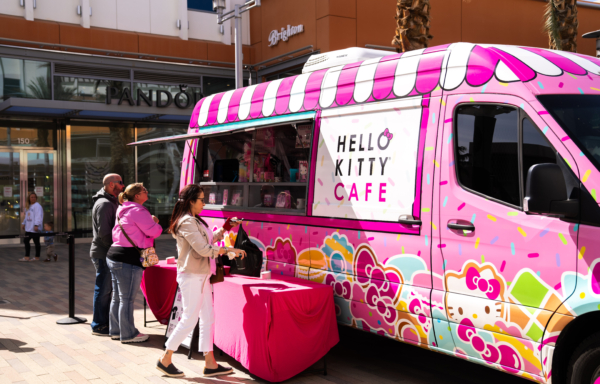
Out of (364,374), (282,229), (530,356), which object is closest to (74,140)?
(282,229)

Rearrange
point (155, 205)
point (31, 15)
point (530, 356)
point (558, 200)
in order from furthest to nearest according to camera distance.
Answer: point (155, 205), point (31, 15), point (530, 356), point (558, 200)

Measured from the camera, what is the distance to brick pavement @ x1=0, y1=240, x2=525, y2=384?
5473 millimetres

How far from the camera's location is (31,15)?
53.4 feet

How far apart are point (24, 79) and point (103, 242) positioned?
37.7 ft

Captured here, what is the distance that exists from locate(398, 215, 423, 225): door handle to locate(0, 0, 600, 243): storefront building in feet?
35.5

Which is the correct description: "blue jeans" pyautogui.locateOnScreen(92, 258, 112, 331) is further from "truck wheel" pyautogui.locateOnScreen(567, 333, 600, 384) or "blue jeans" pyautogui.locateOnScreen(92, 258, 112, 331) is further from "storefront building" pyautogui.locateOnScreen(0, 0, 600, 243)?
"storefront building" pyautogui.locateOnScreen(0, 0, 600, 243)

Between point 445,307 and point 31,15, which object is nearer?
point 445,307

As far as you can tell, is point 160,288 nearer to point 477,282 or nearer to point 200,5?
point 477,282

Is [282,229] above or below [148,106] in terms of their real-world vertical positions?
below

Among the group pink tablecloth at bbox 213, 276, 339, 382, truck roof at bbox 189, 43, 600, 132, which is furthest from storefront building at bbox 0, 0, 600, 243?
pink tablecloth at bbox 213, 276, 339, 382

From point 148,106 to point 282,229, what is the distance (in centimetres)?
1198

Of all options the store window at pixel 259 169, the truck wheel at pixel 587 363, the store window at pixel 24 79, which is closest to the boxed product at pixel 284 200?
the store window at pixel 259 169

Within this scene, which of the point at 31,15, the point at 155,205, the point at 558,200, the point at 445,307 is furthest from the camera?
the point at 155,205

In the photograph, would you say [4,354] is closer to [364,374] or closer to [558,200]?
[364,374]
